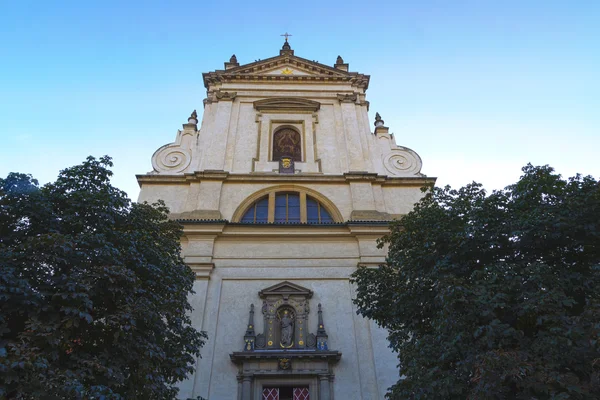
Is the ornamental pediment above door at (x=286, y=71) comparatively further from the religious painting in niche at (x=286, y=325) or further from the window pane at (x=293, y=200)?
the religious painting in niche at (x=286, y=325)

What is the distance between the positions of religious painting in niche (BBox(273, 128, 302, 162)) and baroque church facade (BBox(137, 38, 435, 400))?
57 millimetres

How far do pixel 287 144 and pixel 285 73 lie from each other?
13.9 ft

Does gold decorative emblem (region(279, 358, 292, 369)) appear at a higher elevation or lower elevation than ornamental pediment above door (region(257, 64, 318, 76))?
lower

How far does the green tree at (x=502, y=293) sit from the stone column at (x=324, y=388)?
142 inches

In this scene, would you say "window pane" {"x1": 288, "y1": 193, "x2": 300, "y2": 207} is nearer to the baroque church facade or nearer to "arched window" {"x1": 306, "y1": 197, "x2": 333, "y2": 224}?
the baroque church facade

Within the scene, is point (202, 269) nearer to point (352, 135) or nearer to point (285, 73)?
point (352, 135)

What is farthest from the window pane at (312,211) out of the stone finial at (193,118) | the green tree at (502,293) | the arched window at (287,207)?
the green tree at (502,293)

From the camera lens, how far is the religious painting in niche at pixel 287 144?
18.7 metres

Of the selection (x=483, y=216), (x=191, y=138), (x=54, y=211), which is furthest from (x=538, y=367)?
(x=191, y=138)

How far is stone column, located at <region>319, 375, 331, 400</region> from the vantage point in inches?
472

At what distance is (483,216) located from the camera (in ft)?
26.3

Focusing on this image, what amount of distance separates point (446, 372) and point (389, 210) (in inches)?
387

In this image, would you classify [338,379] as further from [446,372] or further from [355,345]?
[446,372]

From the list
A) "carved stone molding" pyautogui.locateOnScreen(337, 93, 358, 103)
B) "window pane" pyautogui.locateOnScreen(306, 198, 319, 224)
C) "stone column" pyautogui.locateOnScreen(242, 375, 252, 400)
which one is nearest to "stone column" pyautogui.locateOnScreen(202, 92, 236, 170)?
"window pane" pyautogui.locateOnScreen(306, 198, 319, 224)
